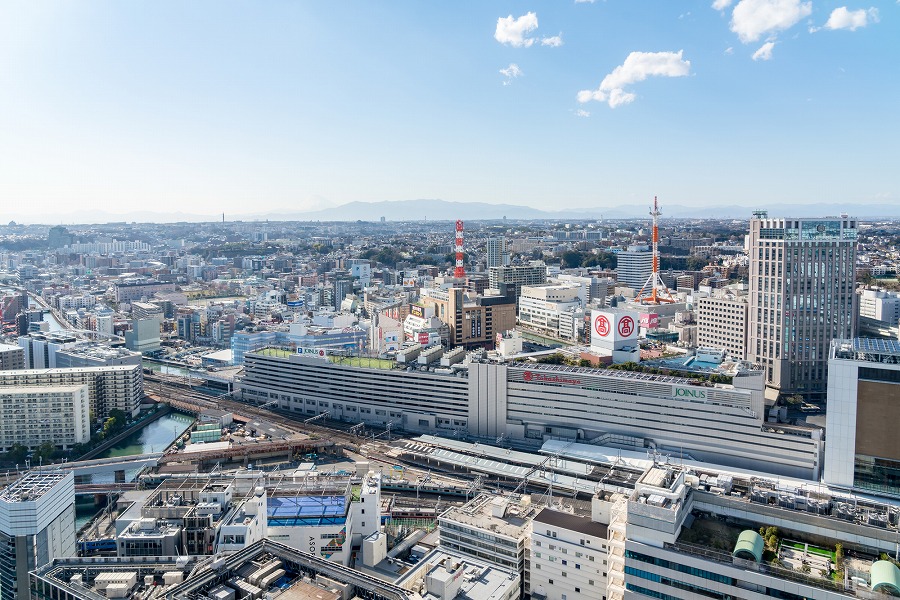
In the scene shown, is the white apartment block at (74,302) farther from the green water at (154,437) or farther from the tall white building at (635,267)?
the tall white building at (635,267)

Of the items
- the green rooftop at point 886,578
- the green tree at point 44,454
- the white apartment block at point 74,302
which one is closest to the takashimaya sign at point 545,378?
the green rooftop at point 886,578

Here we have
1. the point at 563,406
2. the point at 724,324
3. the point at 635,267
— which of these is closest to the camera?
the point at 563,406

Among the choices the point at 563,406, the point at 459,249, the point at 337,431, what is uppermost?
the point at 459,249

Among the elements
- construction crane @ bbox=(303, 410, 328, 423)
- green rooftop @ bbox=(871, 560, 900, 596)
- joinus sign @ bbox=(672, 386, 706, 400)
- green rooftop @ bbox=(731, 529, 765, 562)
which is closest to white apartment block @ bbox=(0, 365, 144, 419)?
construction crane @ bbox=(303, 410, 328, 423)

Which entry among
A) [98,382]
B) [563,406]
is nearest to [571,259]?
[563,406]

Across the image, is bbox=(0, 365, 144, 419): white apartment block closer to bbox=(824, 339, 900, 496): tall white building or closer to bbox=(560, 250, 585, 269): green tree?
bbox=(824, 339, 900, 496): tall white building

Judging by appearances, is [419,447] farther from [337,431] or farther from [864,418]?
[864,418]
